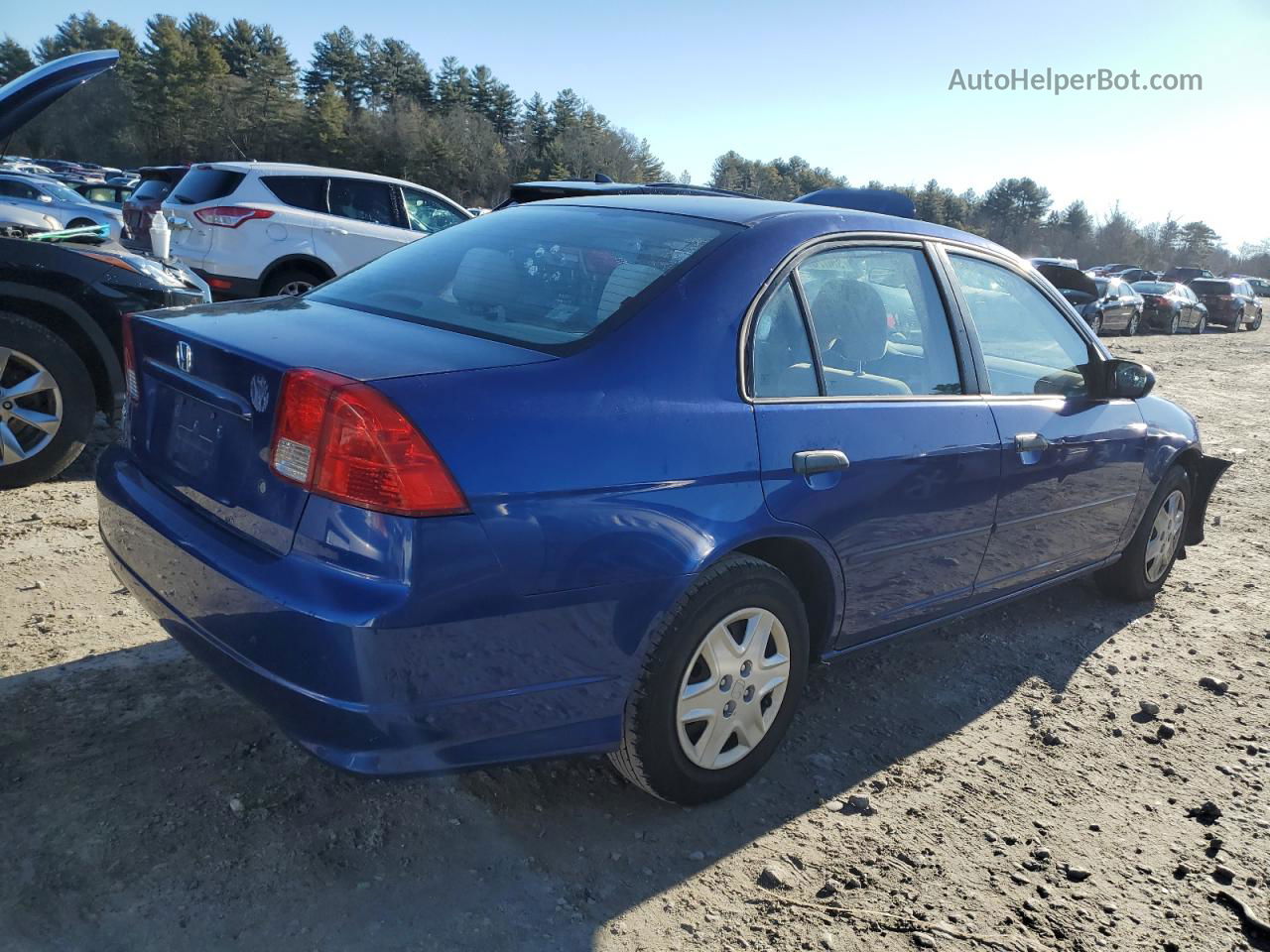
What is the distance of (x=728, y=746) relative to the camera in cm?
275

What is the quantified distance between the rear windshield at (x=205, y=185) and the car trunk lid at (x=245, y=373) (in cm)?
707

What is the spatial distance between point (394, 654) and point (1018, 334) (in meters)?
2.79

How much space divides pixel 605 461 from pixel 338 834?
A: 3.85 ft

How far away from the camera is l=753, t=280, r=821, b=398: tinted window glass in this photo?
2668 millimetres

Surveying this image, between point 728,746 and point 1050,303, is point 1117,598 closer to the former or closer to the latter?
point 1050,303

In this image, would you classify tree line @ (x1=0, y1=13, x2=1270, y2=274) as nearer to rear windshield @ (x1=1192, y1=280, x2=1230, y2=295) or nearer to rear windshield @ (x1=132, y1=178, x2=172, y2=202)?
rear windshield @ (x1=1192, y1=280, x2=1230, y2=295)

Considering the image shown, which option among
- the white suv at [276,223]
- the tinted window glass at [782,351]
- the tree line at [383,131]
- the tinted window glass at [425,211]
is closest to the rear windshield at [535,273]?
the tinted window glass at [782,351]

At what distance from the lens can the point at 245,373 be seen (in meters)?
2.25

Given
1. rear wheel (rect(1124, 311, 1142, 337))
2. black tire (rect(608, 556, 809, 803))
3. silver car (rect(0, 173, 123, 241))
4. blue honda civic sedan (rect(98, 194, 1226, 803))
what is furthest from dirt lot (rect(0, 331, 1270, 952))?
rear wheel (rect(1124, 311, 1142, 337))

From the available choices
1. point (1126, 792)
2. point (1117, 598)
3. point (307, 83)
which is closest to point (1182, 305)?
point (1117, 598)

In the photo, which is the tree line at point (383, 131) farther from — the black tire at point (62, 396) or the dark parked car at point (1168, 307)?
the black tire at point (62, 396)

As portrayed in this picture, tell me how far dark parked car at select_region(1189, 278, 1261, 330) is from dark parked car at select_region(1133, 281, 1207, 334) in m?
3.69

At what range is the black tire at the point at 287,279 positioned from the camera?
912cm

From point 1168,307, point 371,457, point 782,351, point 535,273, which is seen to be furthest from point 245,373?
point 1168,307
